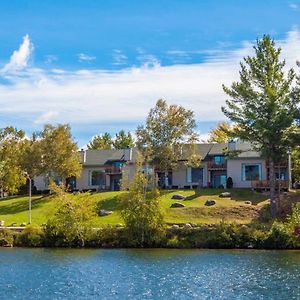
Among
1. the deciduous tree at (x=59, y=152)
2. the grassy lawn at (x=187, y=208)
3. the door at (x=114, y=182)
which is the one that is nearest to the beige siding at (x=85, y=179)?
the door at (x=114, y=182)

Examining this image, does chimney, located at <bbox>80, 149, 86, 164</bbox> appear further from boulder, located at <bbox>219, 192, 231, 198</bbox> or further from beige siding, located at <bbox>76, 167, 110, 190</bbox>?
boulder, located at <bbox>219, 192, 231, 198</bbox>

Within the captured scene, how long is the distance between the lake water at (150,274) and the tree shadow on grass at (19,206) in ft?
72.4

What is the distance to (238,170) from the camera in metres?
77.7

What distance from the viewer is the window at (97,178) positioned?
87938 mm

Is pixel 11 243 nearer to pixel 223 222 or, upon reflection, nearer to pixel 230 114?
pixel 223 222

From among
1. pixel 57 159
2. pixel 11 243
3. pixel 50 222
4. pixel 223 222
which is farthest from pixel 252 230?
pixel 57 159

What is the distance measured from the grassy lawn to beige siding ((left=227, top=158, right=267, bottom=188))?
4.35 m

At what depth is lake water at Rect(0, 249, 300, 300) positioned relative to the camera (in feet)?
101

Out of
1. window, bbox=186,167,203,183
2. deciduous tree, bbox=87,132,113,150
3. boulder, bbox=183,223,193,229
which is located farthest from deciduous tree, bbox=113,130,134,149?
boulder, bbox=183,223,193,229

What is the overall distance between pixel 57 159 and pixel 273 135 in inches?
1169

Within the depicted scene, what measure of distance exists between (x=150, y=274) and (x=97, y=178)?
51827 mm

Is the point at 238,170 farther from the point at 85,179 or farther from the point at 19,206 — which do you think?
the point at 19,206

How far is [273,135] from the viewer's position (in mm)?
63031

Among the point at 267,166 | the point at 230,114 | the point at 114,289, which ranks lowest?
the point at 114,289
